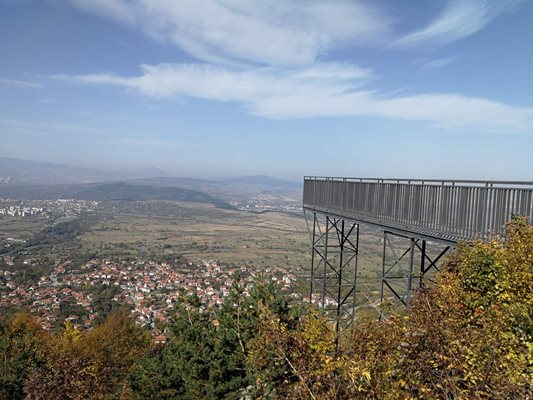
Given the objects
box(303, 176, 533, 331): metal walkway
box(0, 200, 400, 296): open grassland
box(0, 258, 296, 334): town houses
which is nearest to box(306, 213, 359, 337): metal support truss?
box(303, 176, 533, 331): metal walkway

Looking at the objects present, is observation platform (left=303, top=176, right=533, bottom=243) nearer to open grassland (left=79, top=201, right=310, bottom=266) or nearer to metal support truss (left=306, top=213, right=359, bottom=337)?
metal support truss (left=306, top=213, right=359, bottom=337)

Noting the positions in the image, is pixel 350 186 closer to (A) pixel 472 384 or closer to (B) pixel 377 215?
(B) pixel 377 215

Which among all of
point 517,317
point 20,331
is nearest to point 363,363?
point 517,317

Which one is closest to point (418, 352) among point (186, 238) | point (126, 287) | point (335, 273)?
point (335, 273)

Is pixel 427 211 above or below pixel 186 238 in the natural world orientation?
above

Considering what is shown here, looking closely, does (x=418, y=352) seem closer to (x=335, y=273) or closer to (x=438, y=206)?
(x=438, y=206)

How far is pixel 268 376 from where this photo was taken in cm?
567

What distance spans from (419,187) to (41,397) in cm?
924

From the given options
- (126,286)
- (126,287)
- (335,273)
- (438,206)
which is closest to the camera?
(438,206)

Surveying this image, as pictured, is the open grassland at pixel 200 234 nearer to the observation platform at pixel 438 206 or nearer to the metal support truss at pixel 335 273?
the metal support truss at pixel 335 273

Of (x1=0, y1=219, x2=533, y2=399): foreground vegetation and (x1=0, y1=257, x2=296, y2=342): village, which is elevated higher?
(x1=0, y1=219, x2=533, y2=399): foreground vegetation

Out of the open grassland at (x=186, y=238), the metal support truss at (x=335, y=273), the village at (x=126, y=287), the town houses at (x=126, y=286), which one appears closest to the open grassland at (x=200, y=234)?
the open grassland at (x=186, y=238)

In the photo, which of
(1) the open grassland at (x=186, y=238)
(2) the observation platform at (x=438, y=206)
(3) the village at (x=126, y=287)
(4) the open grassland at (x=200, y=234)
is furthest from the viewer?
(4) the open grassland at (x=200, y=234)

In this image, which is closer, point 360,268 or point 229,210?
point 360,268
